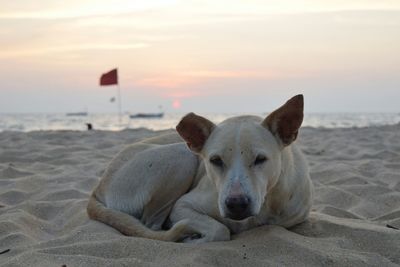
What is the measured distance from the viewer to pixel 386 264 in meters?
2.75

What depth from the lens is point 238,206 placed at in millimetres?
2801

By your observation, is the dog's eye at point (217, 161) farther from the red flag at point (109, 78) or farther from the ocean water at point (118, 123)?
the ocean water at point (118, 123)

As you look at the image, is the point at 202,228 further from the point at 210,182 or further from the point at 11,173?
the point at 11,173

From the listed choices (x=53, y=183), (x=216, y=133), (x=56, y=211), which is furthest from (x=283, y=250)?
(x=53, y=183)

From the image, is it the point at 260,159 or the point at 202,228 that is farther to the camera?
the point at 202,228

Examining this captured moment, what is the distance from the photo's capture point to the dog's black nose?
2.79 metres

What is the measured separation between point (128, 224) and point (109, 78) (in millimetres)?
15623

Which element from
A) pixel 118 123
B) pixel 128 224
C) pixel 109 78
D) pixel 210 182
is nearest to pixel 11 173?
pixel 128 224

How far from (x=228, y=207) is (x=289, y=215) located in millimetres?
821

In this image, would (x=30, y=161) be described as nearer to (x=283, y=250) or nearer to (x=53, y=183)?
(x=53, y=183)

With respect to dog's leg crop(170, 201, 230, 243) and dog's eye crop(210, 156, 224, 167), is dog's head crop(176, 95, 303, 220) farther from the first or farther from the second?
dog's leg crop(170, 201, 230, 243)

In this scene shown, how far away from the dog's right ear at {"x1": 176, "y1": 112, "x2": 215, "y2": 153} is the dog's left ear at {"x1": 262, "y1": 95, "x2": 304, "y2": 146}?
1.27ft

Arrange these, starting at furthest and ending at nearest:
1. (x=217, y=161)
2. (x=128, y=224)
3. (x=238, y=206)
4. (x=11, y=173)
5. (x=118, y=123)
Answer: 1. (x=118, y=123)
2. (x=11, y=173)
3. (x=128, y=224)
4. (x=217, y=161)
5. (x=238, y=206)

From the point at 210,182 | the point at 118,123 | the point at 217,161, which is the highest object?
the point at 217,161
